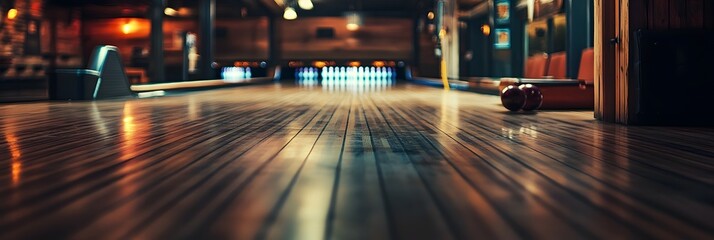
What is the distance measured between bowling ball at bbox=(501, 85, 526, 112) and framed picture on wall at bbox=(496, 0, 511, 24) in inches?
280

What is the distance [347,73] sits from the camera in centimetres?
2252

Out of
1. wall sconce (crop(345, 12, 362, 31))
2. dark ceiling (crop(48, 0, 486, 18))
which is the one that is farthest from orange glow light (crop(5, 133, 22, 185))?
wall sconce (crop(345, 12, 362, 31))

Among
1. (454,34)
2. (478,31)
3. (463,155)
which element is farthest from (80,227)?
(478,31)

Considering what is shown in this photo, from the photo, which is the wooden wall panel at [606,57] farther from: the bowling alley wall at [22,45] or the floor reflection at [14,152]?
the bowling alley wall at [22,45]

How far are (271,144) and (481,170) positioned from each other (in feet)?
4.13

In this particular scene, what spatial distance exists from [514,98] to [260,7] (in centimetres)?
1447

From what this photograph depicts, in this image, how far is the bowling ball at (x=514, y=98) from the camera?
6.00 m

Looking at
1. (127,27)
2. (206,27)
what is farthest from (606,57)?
(127,27)

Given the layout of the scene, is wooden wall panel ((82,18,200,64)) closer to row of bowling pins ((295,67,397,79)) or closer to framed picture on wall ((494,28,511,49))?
row of bowling pins ((295,67,397,79))

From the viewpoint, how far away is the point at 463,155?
9.34 ft

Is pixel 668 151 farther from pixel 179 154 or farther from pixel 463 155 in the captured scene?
pixel 179 154

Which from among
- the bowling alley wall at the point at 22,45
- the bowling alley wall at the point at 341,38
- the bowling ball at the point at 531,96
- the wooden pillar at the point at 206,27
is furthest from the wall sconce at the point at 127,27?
the bowling ball at the point at 531,96

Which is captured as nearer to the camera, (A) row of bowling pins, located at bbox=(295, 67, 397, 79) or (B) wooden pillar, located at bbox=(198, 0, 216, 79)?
(B) wooden pillar, located at bbox=(198, 0, 216, 79)

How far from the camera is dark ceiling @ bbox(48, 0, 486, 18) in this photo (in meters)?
16.7
